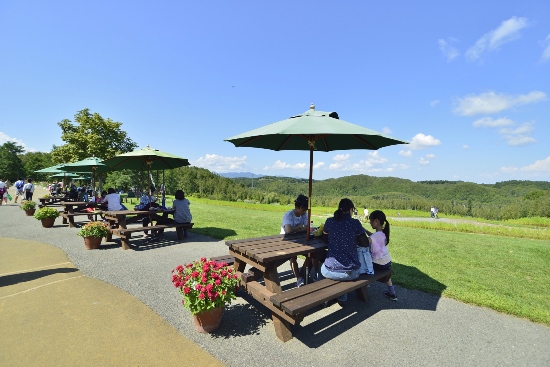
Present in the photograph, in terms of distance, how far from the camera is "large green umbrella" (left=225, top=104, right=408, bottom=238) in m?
3.19

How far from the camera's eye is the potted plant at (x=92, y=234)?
638cm

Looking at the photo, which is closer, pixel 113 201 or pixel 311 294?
pixel 311 294

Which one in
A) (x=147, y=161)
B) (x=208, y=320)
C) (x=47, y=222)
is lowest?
(x=208, y=320)

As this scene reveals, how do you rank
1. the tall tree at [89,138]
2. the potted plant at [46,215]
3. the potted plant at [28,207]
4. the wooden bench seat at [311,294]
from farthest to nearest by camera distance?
the tall tree at [89,138] < the potted plant at [28,207] < the potted plant at [46,215] < the wooden bench seat at [311,294]

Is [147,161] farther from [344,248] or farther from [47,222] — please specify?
[344,248]

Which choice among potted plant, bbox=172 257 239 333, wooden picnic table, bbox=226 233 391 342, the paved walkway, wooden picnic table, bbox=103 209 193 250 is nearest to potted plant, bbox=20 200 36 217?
wooden picnic table, bbox=103 209 193 250

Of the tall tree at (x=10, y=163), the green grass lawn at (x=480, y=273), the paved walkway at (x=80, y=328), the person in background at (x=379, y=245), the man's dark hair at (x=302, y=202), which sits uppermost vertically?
the tall tree at (x=10, y=163)

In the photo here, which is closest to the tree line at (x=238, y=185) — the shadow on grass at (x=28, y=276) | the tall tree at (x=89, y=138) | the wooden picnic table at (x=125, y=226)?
the tall tree at (x=89, y=138)

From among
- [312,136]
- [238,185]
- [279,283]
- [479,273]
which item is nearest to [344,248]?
[279,283]

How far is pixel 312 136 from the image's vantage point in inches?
166

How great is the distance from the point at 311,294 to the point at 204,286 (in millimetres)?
1271

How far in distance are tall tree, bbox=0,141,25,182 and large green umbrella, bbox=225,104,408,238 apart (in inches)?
3136

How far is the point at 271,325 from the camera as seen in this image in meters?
3.31

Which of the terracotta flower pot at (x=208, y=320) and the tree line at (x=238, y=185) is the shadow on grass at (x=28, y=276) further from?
the tree line at (x=238, y=185)
